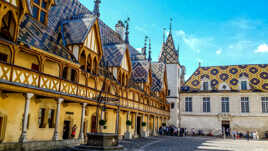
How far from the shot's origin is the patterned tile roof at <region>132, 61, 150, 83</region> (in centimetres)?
3197

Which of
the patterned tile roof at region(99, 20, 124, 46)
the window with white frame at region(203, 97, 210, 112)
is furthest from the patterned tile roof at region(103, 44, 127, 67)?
the window with white frame at region(203, 97, 210, 112)

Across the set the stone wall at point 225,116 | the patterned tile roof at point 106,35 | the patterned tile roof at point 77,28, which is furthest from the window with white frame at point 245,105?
the patterned tile roof at point 77,28

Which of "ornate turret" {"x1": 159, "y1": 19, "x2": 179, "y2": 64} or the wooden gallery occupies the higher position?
"ornate turret" {"x1": 159, "y1": 19, "x2": 179, "y2": 64}

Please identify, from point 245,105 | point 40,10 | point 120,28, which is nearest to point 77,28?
point 40,10

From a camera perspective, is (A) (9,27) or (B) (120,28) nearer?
(A) (9,27)

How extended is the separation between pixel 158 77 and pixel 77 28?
23737mm

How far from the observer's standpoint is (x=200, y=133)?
43.5 m

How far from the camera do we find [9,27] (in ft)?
42.7

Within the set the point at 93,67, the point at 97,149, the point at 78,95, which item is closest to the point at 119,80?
the point at 93,67

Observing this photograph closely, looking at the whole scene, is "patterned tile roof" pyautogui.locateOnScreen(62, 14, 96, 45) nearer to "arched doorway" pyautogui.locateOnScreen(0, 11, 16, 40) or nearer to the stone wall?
"arched doorway" pyautogui.locateOnScreen(0, 11, 16, 40)

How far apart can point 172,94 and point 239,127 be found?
12.7 m

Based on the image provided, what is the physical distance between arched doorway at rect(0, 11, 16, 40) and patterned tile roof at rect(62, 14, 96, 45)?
5.27 m

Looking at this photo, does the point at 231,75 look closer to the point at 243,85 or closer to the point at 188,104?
the point at 243,85

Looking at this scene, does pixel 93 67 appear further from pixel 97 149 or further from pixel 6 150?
pixel 6 150
